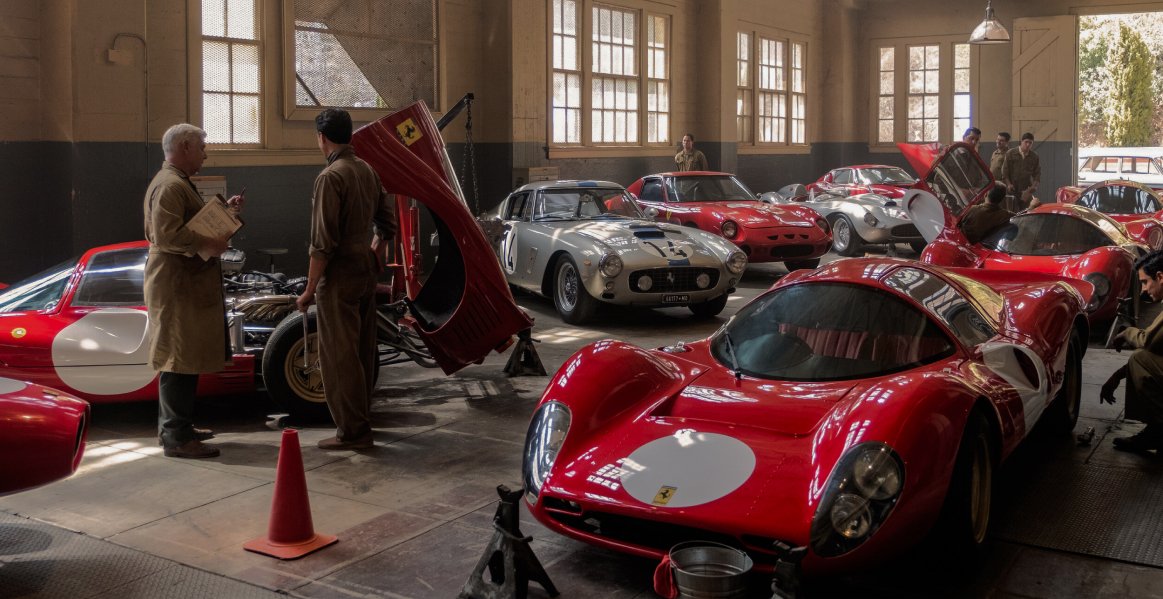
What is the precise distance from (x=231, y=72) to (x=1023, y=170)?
11.6 meters

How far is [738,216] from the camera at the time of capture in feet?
44.7

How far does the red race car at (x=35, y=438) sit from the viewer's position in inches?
156

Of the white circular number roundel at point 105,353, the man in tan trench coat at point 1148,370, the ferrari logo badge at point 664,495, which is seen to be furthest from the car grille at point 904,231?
the ferrari logo badge at point 664,495

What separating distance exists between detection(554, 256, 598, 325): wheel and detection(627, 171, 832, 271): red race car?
3125mm

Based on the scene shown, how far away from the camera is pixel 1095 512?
4.98m

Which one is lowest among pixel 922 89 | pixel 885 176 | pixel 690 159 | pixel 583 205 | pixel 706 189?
pixel 583 205

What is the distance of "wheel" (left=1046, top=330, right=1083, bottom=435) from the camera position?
625 centimetres

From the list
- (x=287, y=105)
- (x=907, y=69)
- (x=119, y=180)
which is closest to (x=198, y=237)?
(x=119, y=180)

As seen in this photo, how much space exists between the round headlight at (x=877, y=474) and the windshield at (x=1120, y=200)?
1097cm

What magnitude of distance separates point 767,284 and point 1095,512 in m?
9.10

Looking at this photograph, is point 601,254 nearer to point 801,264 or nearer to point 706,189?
point 706,189

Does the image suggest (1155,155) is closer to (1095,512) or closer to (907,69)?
(907,69)

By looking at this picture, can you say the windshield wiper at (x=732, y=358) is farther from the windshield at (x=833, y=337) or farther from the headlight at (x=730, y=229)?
the headlight at (x=730, y=229)

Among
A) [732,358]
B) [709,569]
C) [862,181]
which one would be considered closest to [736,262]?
[732,358]
